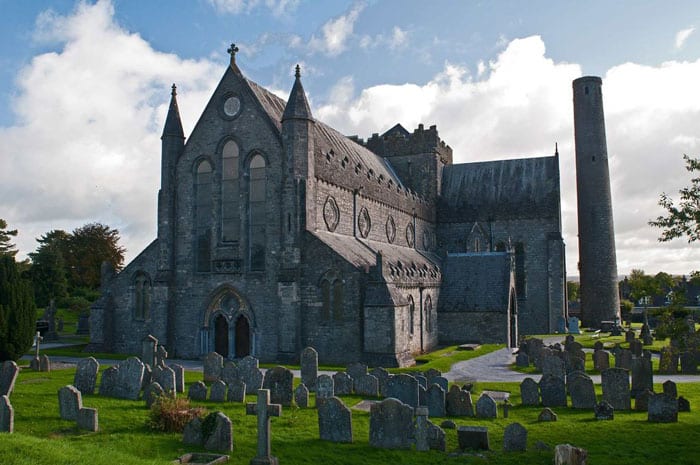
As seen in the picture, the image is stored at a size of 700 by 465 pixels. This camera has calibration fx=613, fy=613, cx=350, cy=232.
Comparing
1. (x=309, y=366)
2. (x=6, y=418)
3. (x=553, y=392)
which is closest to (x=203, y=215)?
(x=309, y=366)

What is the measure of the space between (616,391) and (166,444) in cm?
1193

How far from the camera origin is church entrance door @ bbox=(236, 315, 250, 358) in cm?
2984

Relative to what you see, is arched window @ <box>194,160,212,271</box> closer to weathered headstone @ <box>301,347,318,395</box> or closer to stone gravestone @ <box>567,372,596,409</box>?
weathered headstone @ <box>301,347,318,395</box>

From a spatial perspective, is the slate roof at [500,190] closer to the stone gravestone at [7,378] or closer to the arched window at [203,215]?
the arched window at [203,215]

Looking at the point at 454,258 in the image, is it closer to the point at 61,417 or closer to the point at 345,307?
the point at 345,307

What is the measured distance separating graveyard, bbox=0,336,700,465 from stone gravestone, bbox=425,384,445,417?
1.0 inches

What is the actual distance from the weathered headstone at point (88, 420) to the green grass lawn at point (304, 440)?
206 millimetres

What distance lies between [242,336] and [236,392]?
1238 centimetres

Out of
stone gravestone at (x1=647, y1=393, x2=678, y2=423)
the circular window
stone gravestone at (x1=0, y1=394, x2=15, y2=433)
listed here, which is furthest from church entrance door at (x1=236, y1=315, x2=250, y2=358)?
A: stone gravestone at (x1=647, y1=393, x2=678, y2=423)

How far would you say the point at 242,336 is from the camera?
30.0 meters

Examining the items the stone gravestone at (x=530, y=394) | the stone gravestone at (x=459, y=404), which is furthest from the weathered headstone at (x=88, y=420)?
the stone gravestone at (x=530, y=394)

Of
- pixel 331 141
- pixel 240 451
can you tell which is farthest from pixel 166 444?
pixel 331 141

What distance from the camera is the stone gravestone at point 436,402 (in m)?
16.0

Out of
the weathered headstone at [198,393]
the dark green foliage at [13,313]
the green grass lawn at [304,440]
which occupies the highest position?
the dark green foliage at [13,313]
